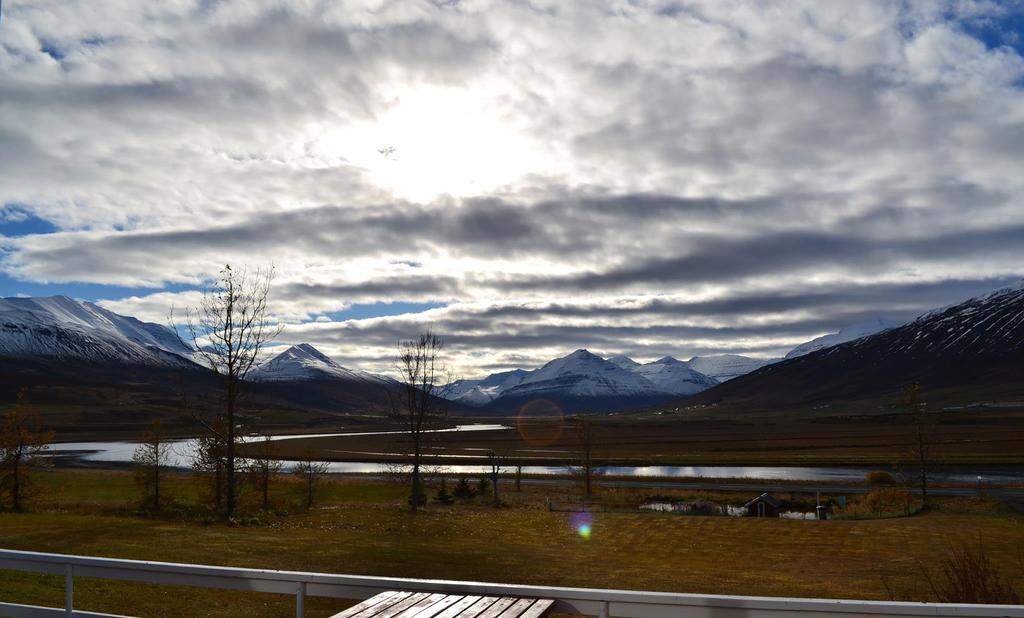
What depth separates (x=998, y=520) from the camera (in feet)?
152

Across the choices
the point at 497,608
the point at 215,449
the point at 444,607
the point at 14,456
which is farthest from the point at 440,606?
the point at 14,456

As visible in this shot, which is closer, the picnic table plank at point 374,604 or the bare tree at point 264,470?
the picnic table plank at point 374,604

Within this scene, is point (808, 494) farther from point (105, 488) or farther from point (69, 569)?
point (69, 569)

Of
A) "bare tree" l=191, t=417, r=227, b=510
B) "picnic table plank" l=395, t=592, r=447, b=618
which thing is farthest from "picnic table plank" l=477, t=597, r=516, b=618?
"bare tree" l=191, t=417, r=227, b=510

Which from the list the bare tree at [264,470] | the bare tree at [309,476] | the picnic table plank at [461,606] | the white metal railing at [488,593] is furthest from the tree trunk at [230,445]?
the picnic table plank at [461,606]

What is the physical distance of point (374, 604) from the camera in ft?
23.2

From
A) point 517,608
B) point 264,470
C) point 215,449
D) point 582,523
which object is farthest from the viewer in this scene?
point 264,470

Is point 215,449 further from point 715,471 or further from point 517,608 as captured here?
point 715,471

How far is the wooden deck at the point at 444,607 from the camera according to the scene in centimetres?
668

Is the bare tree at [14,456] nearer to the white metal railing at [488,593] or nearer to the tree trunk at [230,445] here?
the tree trunk at [230,445]

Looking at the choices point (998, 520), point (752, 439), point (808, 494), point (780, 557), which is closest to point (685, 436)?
point (752, 439)

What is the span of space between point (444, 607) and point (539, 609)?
3.00 feet

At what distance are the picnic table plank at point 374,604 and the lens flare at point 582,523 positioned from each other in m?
31.4

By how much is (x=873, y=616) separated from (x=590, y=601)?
2.24 m
